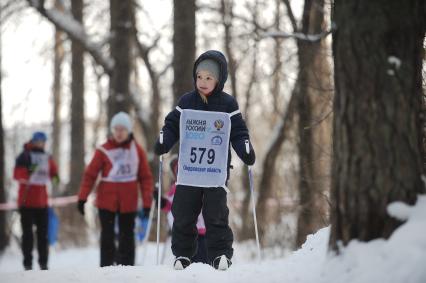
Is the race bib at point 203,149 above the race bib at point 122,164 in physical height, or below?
above

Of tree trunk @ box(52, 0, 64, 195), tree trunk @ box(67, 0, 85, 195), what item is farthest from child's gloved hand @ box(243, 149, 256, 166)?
tree trunk @ box(52, 0, 64, 195)

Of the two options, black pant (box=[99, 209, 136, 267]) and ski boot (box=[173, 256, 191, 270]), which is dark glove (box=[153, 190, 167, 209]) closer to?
black pant (box=[99, 209, 136, 267])

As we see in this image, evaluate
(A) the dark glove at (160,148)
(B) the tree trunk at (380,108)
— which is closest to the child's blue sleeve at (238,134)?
(A) the dark glove at (160,148)

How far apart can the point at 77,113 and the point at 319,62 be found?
886 cm

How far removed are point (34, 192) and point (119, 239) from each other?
185cm

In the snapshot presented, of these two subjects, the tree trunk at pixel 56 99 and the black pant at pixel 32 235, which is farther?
the tree trunk at pixel 56 99

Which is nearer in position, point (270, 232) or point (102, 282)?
point (102, 282)

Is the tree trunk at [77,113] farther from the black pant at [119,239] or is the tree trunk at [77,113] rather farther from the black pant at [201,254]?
the black pant at [201,254]

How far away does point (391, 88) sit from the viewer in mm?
3148

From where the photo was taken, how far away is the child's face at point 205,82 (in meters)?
4.64

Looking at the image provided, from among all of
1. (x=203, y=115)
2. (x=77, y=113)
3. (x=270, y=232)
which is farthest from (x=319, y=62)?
(x=77, y=113)

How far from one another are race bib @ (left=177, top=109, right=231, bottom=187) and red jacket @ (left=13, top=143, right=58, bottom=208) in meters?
4.05

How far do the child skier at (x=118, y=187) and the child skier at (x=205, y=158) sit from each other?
83.5 inches

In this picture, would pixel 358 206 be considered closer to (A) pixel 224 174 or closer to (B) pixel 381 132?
(B) pixel 381 132
